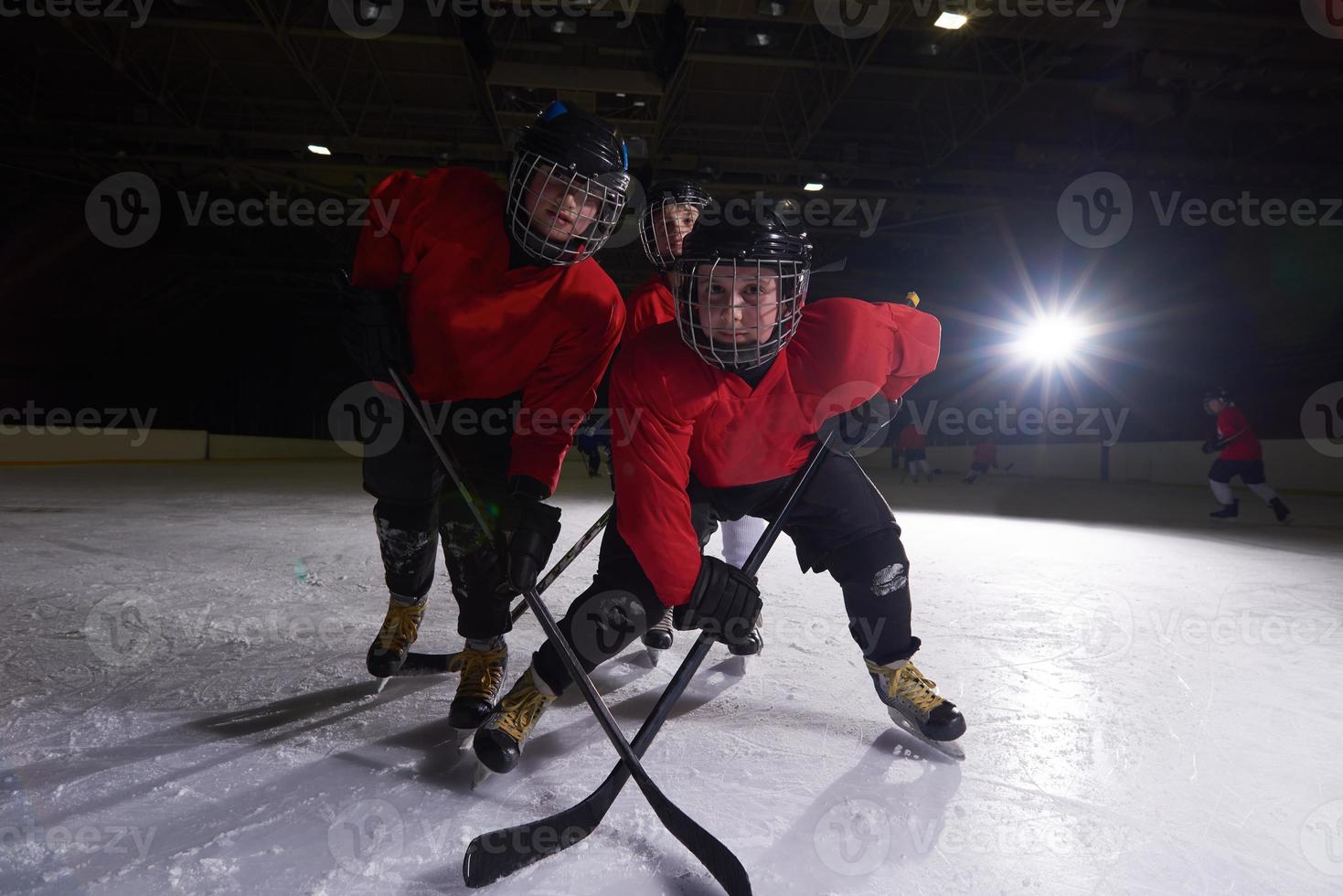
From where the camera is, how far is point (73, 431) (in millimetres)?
Answer: 9961

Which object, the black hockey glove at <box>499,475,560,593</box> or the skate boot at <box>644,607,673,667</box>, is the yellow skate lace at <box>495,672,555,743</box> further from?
the skate boot at <box>644,607,673,667</box>

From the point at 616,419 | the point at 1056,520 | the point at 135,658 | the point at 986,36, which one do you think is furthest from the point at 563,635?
the point at 986,36

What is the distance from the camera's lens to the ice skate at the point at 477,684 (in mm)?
1582

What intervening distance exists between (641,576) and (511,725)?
0.36 m

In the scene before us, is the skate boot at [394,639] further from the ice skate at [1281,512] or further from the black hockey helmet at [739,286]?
the ice skate at [1281,512]

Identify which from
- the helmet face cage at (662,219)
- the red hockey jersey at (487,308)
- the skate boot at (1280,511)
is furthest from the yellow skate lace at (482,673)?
the skate boot at (1280,511)

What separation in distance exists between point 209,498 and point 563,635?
5951mm

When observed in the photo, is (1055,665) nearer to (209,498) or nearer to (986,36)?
(209,498)

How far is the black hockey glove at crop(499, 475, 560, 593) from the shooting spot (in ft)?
4.91

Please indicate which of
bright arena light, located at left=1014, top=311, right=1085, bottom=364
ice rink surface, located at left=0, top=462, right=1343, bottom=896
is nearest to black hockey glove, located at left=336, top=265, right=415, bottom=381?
ice rink surface, located at left=0, top=462, right=1343, bottom=896

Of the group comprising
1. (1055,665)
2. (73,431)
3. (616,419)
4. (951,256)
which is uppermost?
(951,256)

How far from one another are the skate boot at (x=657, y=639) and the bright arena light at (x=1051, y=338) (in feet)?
43.2

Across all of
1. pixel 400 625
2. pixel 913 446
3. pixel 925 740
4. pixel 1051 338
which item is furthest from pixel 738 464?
pixel 1051 338

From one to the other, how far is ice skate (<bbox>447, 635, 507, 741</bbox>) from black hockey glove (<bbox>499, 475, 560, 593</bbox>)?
201 mm
